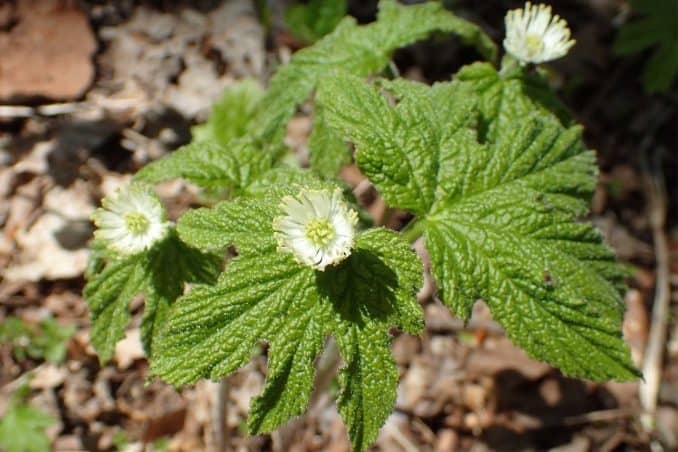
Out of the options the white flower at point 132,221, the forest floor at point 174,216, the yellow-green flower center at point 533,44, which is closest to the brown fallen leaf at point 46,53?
the forest floor at point 174,216

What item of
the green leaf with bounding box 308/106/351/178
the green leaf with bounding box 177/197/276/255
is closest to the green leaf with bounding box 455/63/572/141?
the green leaf with bounding box 308/106/351/178

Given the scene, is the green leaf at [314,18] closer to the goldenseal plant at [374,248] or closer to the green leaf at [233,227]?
the goldenseal plant at [374,248]

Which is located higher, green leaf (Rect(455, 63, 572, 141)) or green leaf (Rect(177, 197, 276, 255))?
green leaf (Rect(455, 63, 572, 141))

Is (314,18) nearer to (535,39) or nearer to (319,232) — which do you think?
(535,39)

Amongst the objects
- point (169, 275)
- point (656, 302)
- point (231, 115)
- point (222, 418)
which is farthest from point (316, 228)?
point (656, 302)

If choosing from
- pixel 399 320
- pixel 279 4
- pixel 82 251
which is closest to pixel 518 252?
pixel 399 320

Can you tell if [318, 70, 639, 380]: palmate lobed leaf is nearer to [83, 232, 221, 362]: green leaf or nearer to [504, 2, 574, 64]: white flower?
[504, 2, 574, 64]: white flower

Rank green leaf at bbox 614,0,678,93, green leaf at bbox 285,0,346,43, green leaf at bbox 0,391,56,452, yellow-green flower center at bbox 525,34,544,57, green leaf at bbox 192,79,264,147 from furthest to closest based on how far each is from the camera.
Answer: green leaf at bbox 614,0,678,93 < green leaf at bbox 285,0,346,43 < green leaf at bbox 192,79,264,147 < green leaf at bbox 0,391,56,452 < yellow-green flower center at bbox 525,34,544,57
